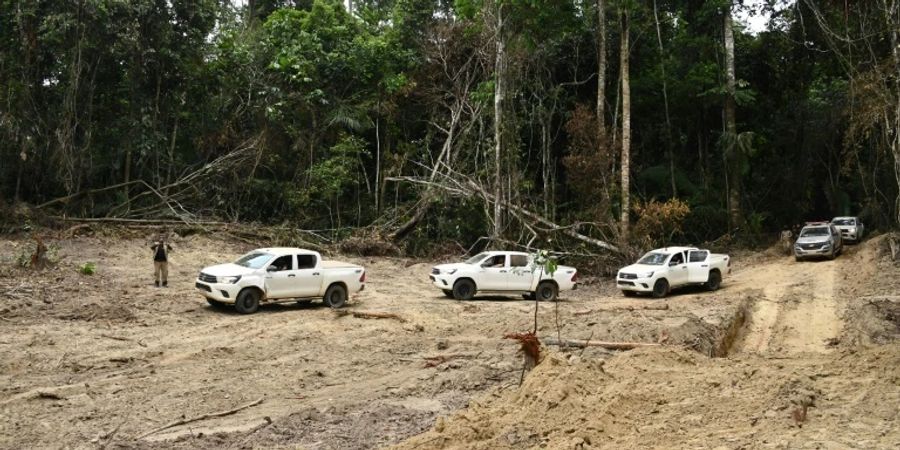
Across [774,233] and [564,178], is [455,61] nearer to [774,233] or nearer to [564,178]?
[564,178]

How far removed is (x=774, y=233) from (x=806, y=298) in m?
19.7

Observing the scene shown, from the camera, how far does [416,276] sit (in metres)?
25.5

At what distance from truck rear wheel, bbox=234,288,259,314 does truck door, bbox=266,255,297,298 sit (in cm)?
34

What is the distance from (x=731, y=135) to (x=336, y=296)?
22151mm

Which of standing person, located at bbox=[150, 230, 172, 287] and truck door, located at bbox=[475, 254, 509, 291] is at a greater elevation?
standing person, located at bbox=[150, 230, 172, 287]

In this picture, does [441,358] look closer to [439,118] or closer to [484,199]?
[484,199]

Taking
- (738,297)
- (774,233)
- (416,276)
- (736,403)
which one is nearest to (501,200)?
(416,276)

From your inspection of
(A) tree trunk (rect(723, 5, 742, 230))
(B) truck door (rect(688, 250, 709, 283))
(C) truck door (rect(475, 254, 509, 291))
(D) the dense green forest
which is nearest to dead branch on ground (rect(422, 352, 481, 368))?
(C) truck door (rect(475, 254, 509, 291))

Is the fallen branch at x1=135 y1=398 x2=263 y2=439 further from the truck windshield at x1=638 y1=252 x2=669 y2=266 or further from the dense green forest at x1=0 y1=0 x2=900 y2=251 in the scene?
the dense green forest at x1=0 y1=0 x2=900 y2=251

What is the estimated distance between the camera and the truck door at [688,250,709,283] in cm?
2283


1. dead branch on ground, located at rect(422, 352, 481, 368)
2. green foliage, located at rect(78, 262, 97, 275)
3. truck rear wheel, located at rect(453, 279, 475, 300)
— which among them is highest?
green foliage, located at rect(78, 262, 97, 275)

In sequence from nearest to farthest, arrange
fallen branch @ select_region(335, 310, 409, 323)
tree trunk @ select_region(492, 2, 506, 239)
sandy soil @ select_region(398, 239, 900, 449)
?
1. sandy soil @ select_region(398, 239, 900, 449)
2. fallen branch @ select_region(335, 310, 409, 323)
3. tree trunk @ select_region(492, 2, 506, 239)

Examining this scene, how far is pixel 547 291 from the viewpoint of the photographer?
849 inches

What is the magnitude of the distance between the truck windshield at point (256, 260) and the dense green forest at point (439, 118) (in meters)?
11.4
